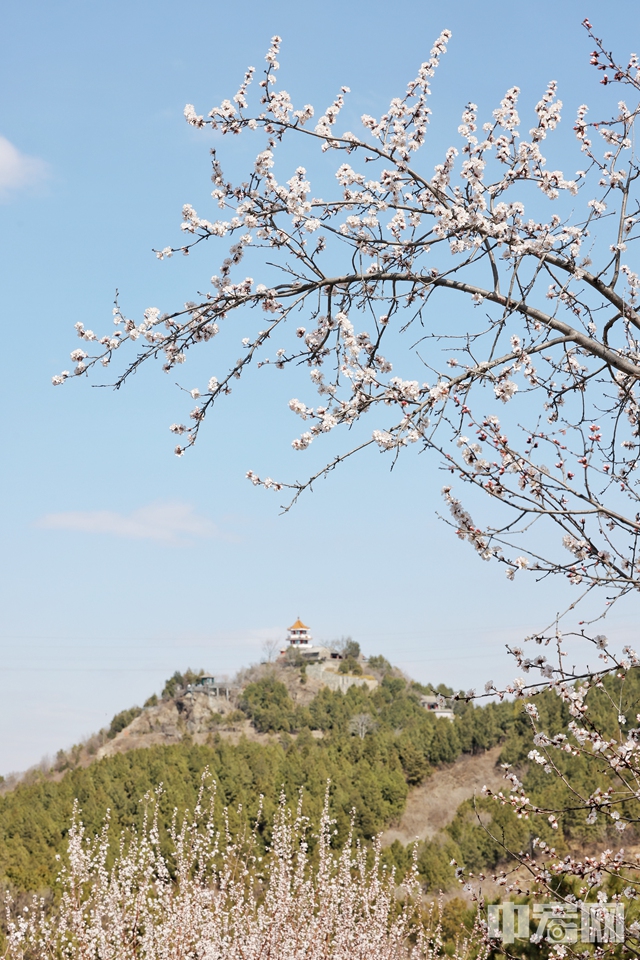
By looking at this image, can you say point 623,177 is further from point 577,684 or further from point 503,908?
point 503,908

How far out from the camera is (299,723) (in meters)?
48.3

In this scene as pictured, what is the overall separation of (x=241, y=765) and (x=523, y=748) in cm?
1170

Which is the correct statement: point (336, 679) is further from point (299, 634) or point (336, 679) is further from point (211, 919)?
point (211, 919)

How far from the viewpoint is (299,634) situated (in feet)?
236

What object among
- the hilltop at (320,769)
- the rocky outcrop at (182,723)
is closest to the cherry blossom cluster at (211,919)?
the hilltop at (320,769)

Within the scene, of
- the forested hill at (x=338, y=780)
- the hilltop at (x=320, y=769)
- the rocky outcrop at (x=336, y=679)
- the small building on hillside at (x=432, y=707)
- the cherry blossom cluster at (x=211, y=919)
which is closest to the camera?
the cherry blossom cluster at (x=211, y=919)

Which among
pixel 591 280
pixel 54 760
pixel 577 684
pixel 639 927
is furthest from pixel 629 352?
pixel 54 760

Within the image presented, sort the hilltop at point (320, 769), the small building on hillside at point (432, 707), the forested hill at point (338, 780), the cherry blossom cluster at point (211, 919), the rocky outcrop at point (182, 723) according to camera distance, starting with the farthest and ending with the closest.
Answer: the small building on hillside at point (432, 707)
the rocky outcrop at point (182, 723)
the hilltop at point (320, 769)
the forested hill at point (338, 780)
the cherry blossom cluster at point (211, 919)

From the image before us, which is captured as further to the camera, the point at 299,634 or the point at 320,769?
the point at 299,634

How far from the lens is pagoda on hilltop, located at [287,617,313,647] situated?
2798 inches

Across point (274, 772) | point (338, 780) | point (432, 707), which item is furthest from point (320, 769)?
point (432, 707)

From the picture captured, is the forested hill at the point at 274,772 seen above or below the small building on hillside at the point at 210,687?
below

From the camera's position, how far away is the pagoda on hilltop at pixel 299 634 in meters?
71.1

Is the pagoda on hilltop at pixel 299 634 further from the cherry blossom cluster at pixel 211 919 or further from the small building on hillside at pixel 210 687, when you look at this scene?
the cherry blossom cluster at pixel 211 919
